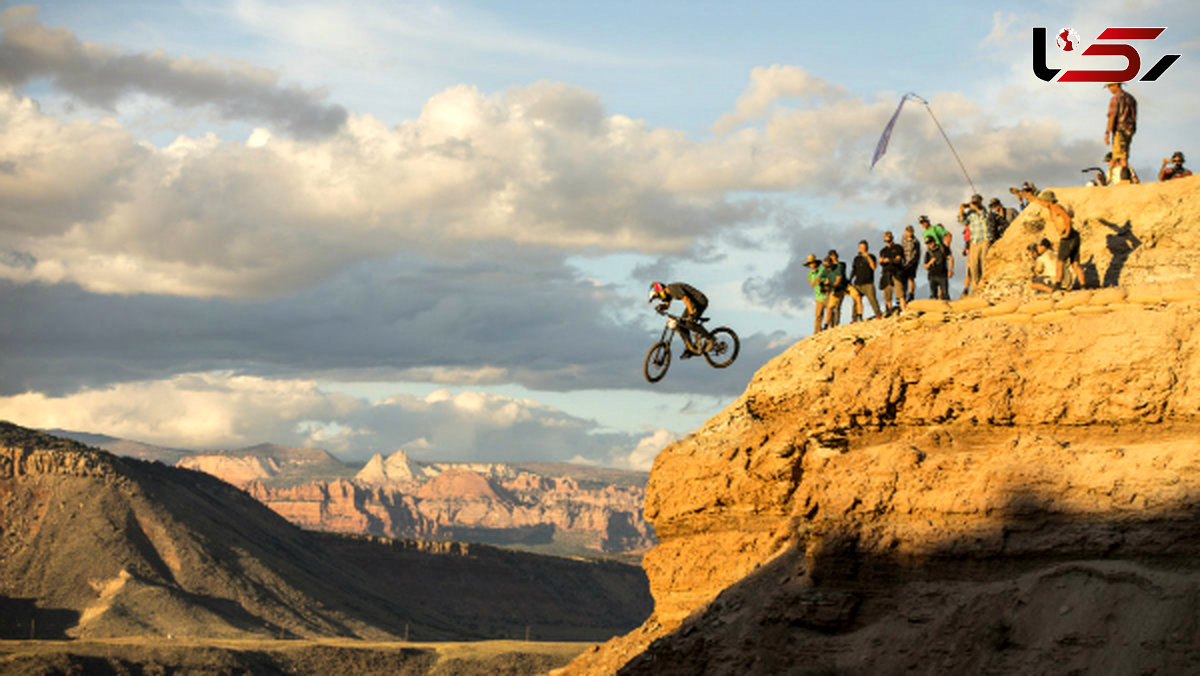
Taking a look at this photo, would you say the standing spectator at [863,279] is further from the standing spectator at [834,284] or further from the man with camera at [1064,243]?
the man with camera at [1064,243]

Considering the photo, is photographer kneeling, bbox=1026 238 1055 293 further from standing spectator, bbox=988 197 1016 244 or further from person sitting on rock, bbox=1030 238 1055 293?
standing spectator, bbox=988 197 1016 244

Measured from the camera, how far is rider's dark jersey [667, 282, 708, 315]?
85.8 feet

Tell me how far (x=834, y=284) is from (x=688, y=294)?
3952mm

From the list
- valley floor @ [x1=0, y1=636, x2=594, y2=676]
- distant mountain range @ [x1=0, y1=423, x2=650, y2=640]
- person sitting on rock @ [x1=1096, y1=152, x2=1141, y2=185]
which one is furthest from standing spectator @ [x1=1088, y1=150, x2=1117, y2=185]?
distant mountain range @ [x1=0, y1=423, x2=650, y2=640]

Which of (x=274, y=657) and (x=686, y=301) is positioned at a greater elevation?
(x=686, y=301)

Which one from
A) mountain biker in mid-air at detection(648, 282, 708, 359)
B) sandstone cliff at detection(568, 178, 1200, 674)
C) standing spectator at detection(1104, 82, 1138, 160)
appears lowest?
sandstone cliff at detection(568, 178, 1200, 674)

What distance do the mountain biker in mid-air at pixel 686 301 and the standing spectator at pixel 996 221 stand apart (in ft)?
21.2

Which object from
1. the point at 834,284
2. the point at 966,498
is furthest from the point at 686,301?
the point at 966,498

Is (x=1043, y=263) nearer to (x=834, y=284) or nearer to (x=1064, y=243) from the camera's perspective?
(x=1064, y=243)

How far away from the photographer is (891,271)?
75.2 feet

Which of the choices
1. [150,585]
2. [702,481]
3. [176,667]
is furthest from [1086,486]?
[150,585]

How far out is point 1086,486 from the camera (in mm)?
14156

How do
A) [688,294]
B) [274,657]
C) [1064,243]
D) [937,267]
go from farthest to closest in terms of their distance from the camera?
[274,657], [688,294], [937,267], [1064,243]

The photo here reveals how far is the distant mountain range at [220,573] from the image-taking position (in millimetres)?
104750
